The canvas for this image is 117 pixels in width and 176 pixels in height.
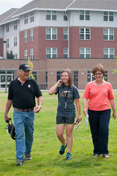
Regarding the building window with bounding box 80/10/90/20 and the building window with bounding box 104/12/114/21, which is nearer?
the building window with bounding box 80/10/90/20

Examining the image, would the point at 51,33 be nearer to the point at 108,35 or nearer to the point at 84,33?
the point at 84,33

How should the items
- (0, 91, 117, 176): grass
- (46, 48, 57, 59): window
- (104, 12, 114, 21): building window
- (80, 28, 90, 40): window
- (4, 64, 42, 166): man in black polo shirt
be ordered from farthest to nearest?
(46, 48, 57, 59): window, (104, 12, 114, 21): building window, (80, 28, 90, 40): window, (4, 64, 42, 166): man in black polo shirt, (0, 91, 117, 176): grass

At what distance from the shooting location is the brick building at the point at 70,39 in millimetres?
65250

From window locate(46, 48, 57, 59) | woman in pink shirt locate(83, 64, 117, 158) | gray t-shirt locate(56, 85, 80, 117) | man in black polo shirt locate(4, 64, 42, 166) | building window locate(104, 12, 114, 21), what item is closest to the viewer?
man in black polo shirt locate(4, 64, 42, 166)

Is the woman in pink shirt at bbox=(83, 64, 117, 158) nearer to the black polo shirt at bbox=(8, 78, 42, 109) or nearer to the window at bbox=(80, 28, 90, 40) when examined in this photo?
the black polo shirt at bbox=(8, 78, 42, 109)

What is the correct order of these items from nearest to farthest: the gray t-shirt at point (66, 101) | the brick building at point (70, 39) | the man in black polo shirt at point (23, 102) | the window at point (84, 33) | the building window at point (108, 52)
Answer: the man in black polo shirt at point (23, 102), the gray t-shirt at point (66, 101), the brick building at point (70, 39), the window at point (84, 33), the building window at point (108, 52)

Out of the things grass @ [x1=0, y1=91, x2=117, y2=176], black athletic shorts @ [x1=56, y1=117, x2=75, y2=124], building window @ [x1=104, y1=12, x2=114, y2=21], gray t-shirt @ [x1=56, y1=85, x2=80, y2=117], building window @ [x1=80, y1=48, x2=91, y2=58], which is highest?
building window @ [x1=104, y1=12, x2=114, y2=21]

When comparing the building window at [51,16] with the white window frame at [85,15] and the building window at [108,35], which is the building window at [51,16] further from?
the building window at [108,35]

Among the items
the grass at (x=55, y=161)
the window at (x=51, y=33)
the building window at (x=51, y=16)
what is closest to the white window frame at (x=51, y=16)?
the building window at (x=51, y=16)

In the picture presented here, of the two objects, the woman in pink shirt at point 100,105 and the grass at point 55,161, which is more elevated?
the woman in pink shirt at point 100,105

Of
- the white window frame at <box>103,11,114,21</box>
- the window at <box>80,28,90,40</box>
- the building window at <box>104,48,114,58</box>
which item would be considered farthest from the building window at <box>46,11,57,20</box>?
the building window at <box>104,48,114,58</box>

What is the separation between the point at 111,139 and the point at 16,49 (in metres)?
63.3

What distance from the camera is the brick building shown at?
2569 inches

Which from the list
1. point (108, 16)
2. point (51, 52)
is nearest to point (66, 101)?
point (51, 52)
